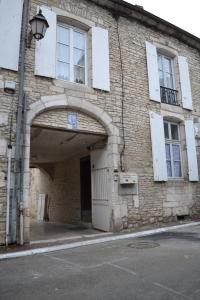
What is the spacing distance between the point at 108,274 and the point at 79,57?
5.34m

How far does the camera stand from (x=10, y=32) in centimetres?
573

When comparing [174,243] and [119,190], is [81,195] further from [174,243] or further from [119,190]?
[174,243]

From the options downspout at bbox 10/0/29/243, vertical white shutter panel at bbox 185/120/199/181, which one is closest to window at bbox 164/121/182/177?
vertical white shutter panel at bbox 185/120/199/181

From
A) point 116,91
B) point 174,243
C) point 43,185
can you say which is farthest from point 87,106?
point 43,185

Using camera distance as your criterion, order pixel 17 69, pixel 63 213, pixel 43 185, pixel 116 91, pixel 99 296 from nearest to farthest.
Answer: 1. pixel 99 296
2. pixel 17 69
3. pixel 116 91
4. pixel 63 213
5. pixel 43 185

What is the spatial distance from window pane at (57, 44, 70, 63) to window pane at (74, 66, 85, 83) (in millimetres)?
324

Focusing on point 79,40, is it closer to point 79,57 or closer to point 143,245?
point 79,57

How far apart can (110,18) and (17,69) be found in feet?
11.1

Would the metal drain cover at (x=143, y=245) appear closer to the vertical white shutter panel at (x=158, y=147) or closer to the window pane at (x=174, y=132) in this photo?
the vertical white shutter panel at (x=158, y=147)

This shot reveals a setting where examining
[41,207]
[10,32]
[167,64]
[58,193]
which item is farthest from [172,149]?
[41,207]

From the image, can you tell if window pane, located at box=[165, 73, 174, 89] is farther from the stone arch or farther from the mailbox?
the mailbox

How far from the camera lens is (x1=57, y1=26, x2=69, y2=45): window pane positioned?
6.71 metres

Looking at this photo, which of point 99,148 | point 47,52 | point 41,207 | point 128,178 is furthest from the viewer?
point 41,207

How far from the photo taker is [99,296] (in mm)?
2635
